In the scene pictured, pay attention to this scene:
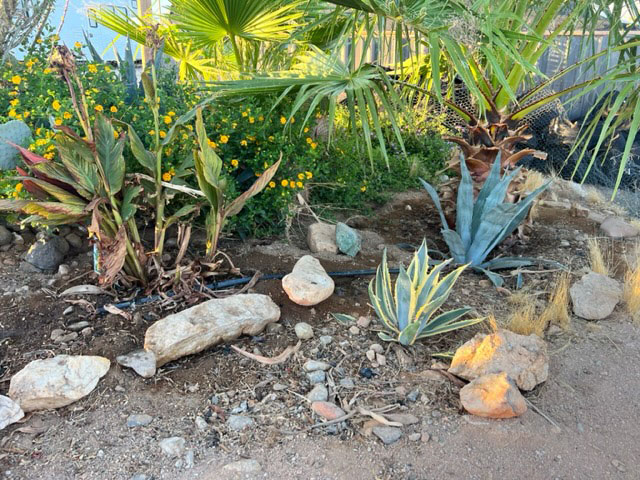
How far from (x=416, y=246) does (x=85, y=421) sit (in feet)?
8.10

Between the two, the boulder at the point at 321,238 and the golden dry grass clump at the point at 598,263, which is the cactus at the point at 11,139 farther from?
the golden dry grass clump at the point at 598,263

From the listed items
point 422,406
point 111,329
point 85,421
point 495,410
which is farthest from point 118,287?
point 495,410

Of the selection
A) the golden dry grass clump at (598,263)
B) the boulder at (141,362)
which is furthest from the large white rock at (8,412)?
the golden dry grass clump at (598,263)

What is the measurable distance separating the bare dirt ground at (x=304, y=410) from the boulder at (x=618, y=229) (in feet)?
4.72

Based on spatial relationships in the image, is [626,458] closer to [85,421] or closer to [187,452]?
[187,452]

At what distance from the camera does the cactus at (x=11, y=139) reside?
8.49 feet

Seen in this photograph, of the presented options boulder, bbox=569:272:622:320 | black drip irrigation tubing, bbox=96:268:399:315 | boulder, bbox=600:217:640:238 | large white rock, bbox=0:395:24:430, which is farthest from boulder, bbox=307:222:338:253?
boulder, bbox=600:217:640:238

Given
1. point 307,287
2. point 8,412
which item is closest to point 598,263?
point 307,287

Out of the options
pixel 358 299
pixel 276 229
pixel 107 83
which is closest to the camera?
pixel 358 299

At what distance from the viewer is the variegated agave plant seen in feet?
7.74

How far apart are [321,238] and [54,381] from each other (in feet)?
6.19

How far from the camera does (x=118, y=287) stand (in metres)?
2.73

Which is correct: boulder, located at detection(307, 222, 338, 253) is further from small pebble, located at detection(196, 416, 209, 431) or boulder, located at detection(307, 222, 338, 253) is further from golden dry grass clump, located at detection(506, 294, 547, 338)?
small pebble, located at detection(196, 416, 209, 431)

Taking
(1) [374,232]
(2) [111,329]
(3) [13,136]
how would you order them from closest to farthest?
(2) [111,329]
(3) [13,136]
(1) [374,232]
